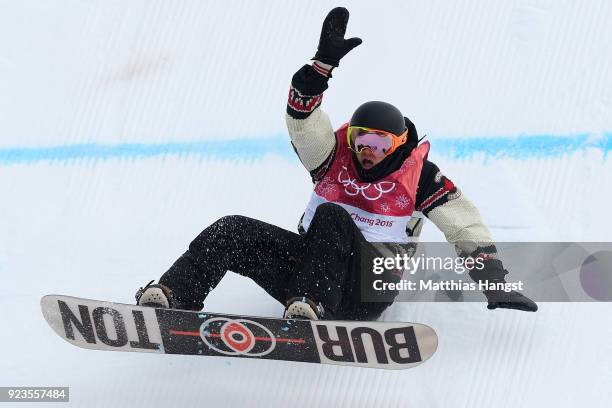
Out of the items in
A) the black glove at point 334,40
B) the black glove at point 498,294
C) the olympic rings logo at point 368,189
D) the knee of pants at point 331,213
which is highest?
the black glove at point 334,40

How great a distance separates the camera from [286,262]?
314 cm

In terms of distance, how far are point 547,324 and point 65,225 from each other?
8.60 ft

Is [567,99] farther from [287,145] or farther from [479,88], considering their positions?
[287,145]

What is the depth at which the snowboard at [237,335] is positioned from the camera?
2.71 m

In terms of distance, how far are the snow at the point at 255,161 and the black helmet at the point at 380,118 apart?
0.83 meters

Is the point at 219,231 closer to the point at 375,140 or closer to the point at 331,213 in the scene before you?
the point at 331,213

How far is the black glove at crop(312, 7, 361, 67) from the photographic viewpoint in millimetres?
3008

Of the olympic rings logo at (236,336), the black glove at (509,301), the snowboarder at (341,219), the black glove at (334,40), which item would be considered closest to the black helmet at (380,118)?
the snowboarder at (341,219)

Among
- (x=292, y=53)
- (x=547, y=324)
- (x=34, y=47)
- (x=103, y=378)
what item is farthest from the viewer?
(x=34, y=47)

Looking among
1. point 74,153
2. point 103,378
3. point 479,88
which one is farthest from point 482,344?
point 74,153

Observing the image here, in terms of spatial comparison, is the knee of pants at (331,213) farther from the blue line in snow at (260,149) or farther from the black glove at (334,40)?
the blue line in snow at (260,149)

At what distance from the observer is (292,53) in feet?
19.6

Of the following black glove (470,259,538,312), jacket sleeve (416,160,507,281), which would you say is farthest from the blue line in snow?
black glove (470,259,538,312)

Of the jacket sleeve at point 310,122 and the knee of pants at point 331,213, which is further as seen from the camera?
the jacket sleeve at point 310,122
